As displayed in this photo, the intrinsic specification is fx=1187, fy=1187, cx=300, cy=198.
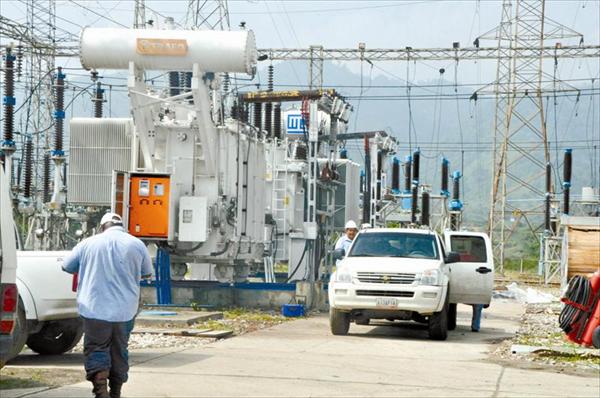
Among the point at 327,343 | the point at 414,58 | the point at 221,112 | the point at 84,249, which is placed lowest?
the point at 327,343

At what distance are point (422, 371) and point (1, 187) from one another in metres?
6.67

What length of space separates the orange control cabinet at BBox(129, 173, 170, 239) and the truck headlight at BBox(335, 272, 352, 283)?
4429mm

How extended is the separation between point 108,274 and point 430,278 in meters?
9.55

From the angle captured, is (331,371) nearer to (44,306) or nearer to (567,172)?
(44,306)

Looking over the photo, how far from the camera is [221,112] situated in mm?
25406

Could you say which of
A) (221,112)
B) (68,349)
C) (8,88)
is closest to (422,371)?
(68,349)

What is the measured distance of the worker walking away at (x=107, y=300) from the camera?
11.6 m

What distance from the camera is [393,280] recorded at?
66.7ft

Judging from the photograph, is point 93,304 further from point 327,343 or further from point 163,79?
point 163,79

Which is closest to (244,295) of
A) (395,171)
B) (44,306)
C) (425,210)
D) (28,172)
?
(44,306)

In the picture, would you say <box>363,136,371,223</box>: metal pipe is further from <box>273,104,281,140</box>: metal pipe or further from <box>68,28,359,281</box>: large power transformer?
<box>273,104,281,140</box>: metal pipe

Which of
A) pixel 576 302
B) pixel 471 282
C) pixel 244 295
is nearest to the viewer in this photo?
pixel 576 302

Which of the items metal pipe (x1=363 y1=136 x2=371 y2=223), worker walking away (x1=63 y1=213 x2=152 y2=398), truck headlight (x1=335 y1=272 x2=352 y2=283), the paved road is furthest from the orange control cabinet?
worker walking away (x1=63 y1=213 x2=152 y2=398)

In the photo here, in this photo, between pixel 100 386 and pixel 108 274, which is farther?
pixel 108 274
